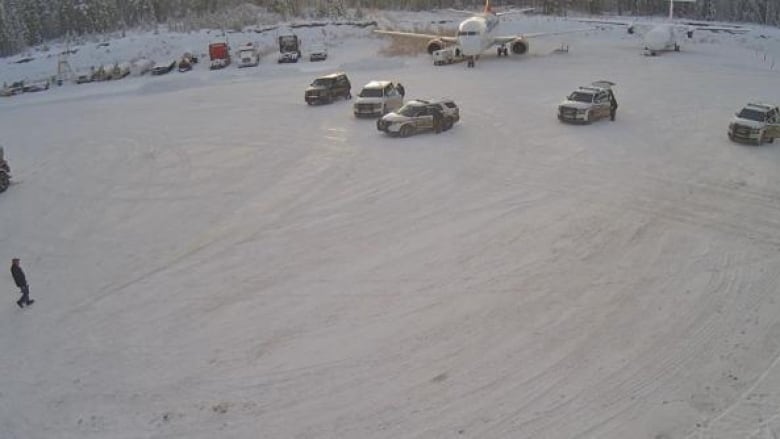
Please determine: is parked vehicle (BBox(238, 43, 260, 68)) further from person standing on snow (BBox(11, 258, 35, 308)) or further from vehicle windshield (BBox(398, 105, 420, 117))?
person standing on snow (BBox(11, 258, 35, 308))

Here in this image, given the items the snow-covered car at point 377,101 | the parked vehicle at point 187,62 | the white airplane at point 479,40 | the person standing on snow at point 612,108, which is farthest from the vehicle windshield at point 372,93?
the parked vehicle at point 187,62

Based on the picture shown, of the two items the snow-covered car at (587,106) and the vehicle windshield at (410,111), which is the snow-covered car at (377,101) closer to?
the vehicle windshield at (410,111)

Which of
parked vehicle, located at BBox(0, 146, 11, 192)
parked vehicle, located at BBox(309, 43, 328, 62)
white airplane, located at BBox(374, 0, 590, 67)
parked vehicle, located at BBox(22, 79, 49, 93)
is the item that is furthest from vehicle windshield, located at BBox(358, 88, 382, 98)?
parked vehicle, located at BBox(22, 79, 49, 93)

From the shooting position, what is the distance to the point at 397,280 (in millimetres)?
17078

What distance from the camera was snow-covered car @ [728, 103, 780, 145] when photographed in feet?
86.4

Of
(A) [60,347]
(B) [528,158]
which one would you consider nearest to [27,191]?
(A) [60,347]

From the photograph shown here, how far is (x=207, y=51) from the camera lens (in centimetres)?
5819

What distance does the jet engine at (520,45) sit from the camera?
50875mm

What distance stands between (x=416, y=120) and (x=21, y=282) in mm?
17238

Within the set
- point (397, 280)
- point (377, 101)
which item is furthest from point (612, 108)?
point (397, 280)

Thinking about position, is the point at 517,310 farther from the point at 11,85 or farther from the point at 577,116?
the point at 11,85

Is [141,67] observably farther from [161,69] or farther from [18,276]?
[18,276]

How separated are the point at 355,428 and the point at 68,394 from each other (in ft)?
19.6

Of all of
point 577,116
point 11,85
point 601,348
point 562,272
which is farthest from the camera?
point 11,85
